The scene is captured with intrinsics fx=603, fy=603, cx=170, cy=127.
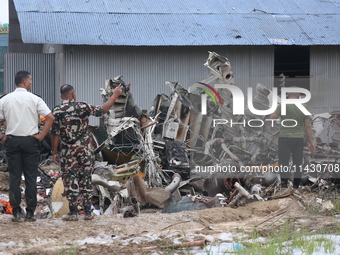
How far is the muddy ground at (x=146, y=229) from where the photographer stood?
6.57 m

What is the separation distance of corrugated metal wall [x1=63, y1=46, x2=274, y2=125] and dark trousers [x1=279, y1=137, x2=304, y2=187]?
6016 mm

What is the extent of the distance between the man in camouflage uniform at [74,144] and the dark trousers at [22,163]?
1.25 feet

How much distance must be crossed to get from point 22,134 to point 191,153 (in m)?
5.64

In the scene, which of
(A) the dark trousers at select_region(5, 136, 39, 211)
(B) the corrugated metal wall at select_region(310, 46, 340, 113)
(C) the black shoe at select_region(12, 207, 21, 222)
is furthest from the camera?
(B) the corrugated metal wall at select_region(310, 46, 340, 113)

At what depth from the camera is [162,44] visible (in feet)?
51.9

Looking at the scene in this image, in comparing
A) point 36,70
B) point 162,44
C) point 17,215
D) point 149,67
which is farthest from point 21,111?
point 36,70

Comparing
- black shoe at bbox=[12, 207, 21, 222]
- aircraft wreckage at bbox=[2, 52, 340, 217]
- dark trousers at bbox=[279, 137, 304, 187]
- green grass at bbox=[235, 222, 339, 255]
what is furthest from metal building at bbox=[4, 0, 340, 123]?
green grass at bbox=[235, 222, 339, 255]

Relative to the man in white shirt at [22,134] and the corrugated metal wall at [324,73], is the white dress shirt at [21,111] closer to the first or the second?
the man in white shirt at [22,134]

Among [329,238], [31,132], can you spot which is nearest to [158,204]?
[31,132]

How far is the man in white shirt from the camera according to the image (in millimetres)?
7398

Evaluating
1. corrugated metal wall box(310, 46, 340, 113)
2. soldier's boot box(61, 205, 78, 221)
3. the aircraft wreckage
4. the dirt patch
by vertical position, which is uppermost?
corrugated metal wall box(310, 46, 340, 113)

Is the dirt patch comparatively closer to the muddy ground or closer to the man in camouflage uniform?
the muddy ground

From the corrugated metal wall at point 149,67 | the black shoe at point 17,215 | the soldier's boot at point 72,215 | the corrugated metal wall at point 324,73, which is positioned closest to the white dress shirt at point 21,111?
the black shoe at point 17,215

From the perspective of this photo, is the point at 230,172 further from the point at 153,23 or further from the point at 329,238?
the point at 153,23
